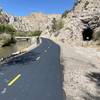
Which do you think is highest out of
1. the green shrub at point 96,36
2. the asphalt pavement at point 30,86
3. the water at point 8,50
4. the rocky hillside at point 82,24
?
the rocky hillside at point 82,24

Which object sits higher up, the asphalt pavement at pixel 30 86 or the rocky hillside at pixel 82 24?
the rocky hillside at pixel 82 24

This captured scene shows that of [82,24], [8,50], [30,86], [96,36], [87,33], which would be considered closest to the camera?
[30,86]

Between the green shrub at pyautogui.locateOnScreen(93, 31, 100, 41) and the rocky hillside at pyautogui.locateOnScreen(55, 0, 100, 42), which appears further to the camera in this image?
the rocky hillside at pyautogui.locateOnScreen(55, 0, 100, 42)

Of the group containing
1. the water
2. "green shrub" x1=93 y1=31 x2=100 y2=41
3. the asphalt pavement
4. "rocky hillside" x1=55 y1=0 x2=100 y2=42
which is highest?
"rocky hillside" x1=55 y1=0 x2=100 y2=42

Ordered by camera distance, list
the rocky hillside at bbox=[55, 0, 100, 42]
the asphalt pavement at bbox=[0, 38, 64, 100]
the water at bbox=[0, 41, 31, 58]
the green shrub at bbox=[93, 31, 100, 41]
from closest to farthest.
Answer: the asphalt pavement at bbox=[0, 38, 64, 100] < the water at bbox=[0, 41, 31, 58] < the green shrub at bbox=[93, 31, 100, 41] < the rocky hillside at bbox=[55, 0, 100, 42]

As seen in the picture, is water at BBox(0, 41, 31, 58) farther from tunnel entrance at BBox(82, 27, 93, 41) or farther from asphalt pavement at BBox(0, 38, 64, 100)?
asphalt pavement at BBox(0, 38, 64, 100)

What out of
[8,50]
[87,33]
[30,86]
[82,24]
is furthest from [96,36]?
[30,86]

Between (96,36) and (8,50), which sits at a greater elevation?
(96,36)

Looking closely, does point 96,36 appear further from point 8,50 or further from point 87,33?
point 8,50

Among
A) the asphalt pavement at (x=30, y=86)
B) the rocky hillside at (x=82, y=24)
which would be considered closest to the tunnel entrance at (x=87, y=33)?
the rocky hillside at (x=82, y=24)

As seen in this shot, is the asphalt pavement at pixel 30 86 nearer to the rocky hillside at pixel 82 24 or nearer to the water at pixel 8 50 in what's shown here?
the water at pixel 8 50

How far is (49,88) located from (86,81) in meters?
4.52

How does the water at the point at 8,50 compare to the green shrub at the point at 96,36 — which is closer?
the water at the point at 8,50

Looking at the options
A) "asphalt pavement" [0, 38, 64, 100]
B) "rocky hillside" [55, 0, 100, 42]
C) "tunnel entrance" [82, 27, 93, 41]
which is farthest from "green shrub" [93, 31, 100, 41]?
"asphalt pavement" [0, 38, 64, 100]
